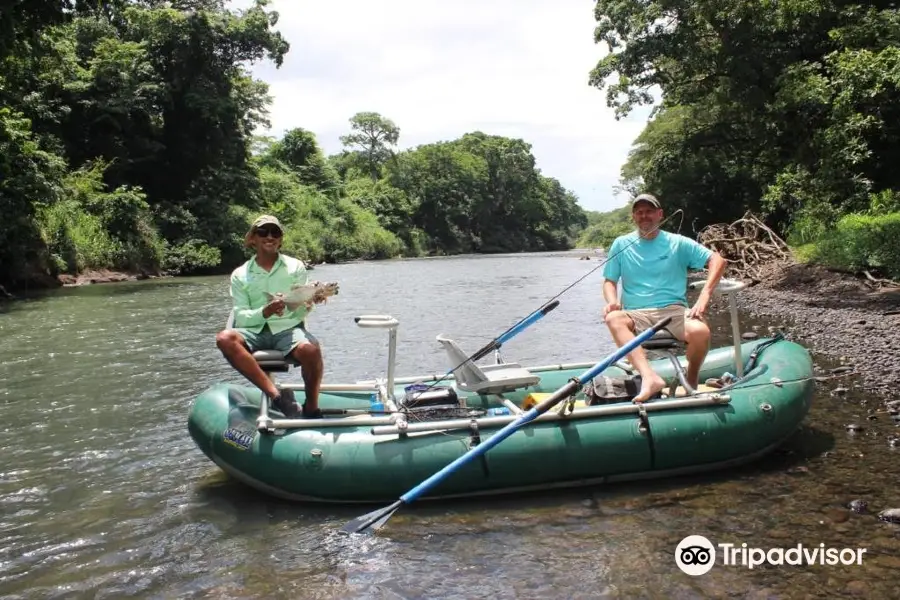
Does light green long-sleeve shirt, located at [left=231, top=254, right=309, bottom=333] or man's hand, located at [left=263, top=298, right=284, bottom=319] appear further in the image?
light green long-sleeve shirt, located at [left=231, top=254, right=309, bottom=333]

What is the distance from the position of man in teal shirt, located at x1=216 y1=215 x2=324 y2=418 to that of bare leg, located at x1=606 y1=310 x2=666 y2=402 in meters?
2.39

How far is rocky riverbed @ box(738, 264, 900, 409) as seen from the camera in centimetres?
820

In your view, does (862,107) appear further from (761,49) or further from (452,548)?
(452,548)

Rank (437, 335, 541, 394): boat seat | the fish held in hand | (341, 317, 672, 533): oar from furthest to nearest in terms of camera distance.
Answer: (437, 335, 541, 394): boat seat
the fish held in hand
(341, 317, 672, 533): oar

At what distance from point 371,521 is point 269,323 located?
1.68m

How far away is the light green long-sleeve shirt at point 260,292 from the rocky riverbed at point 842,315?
561 centimetres

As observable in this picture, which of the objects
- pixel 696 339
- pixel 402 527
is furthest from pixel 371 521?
pixel 696 339

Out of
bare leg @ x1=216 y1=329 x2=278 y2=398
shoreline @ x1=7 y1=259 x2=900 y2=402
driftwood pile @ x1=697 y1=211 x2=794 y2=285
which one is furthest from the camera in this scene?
driftwood pile @ x1=697 y1=211 x2=794 y2=285

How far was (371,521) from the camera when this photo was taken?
178 inches

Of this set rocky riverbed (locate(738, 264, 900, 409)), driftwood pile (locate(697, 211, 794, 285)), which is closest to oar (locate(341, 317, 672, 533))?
rocky riverbed (locate(738, 264, 900, 409))

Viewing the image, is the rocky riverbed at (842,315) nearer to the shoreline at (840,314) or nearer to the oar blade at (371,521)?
the shoreline at (840,314)

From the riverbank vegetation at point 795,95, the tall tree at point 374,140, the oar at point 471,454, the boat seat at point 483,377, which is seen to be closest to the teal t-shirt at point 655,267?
the oar at point 471,454

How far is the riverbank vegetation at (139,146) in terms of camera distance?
19.8 meters

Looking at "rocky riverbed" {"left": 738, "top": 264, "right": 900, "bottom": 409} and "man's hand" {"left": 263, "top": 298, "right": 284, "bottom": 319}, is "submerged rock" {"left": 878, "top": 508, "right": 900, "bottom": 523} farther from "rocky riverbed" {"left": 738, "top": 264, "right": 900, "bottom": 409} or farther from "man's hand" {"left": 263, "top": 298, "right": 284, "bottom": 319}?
"man's hand" {"left": 263, "top": 298, "right": 284, "bottom": 319}
